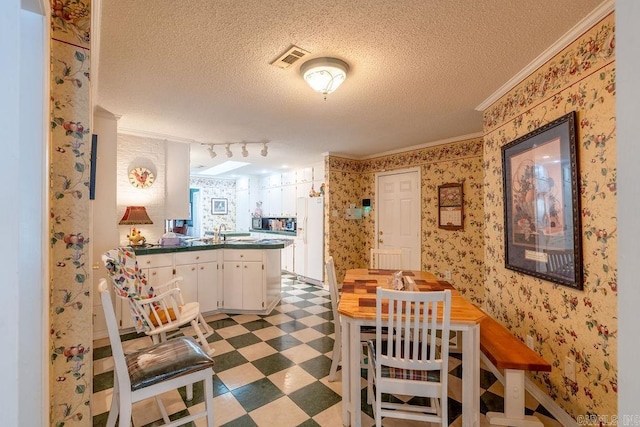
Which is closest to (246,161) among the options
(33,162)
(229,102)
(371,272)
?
(229,102)

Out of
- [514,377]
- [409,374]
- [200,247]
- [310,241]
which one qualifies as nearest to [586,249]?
[514,377]

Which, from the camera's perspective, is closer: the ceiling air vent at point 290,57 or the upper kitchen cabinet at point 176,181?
the ceiling air vent at point 290,57

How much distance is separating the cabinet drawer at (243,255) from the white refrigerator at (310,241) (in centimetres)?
168

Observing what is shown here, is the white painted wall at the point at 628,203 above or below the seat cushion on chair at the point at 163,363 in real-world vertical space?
above

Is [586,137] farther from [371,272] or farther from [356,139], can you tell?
[356,139]

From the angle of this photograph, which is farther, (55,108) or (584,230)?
(584,230)

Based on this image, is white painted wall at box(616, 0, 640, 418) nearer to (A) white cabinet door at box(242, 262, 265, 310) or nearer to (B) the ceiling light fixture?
(B) the ceiling light fixture

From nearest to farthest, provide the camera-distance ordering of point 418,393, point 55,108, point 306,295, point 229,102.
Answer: point 55,108
point 418,393
point 229,102
point 306,295

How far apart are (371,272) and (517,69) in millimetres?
2049

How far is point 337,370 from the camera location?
233 cm

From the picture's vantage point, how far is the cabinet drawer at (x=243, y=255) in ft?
11.7

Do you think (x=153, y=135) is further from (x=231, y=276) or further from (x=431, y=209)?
(x=431, y=209)

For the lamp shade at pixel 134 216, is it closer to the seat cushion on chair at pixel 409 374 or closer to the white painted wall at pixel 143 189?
the white painted wall at pixel 143 189

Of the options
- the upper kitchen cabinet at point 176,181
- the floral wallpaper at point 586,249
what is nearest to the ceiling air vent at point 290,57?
the floral wallpaper at point 586,249
